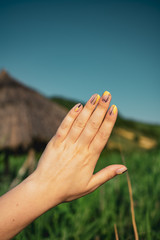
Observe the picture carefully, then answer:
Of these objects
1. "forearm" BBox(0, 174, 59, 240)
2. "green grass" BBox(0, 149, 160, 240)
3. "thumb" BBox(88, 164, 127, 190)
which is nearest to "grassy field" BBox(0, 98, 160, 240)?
"green grass" BBox(0, 149, 160, 240)

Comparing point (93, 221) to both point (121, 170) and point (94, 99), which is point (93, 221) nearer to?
point (121, 170)

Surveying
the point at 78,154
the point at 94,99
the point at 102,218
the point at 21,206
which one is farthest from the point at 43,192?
the point at 102,218

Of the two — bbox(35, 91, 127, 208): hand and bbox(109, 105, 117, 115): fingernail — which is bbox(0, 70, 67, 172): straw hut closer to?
bbox(35, 91, 127, 208): hand

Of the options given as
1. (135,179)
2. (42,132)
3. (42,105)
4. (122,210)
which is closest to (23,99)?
(42,105)

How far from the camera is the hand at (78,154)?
2.86 ft

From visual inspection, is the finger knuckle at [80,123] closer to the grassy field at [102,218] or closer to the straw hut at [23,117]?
the grassy field at [102,218]

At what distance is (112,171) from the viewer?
93cm

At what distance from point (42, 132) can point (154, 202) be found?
4249mm

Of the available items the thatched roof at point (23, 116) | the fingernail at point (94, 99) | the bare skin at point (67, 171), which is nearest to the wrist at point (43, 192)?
the bare skin at point (67, 171)

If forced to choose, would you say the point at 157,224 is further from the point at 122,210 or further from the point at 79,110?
the point at 79,110

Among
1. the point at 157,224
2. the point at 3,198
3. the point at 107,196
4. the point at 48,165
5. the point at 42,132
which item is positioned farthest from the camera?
the point at 42,132

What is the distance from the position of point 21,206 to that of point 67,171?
0.78 ft

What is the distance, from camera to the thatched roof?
518 centimetres

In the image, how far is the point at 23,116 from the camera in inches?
220
